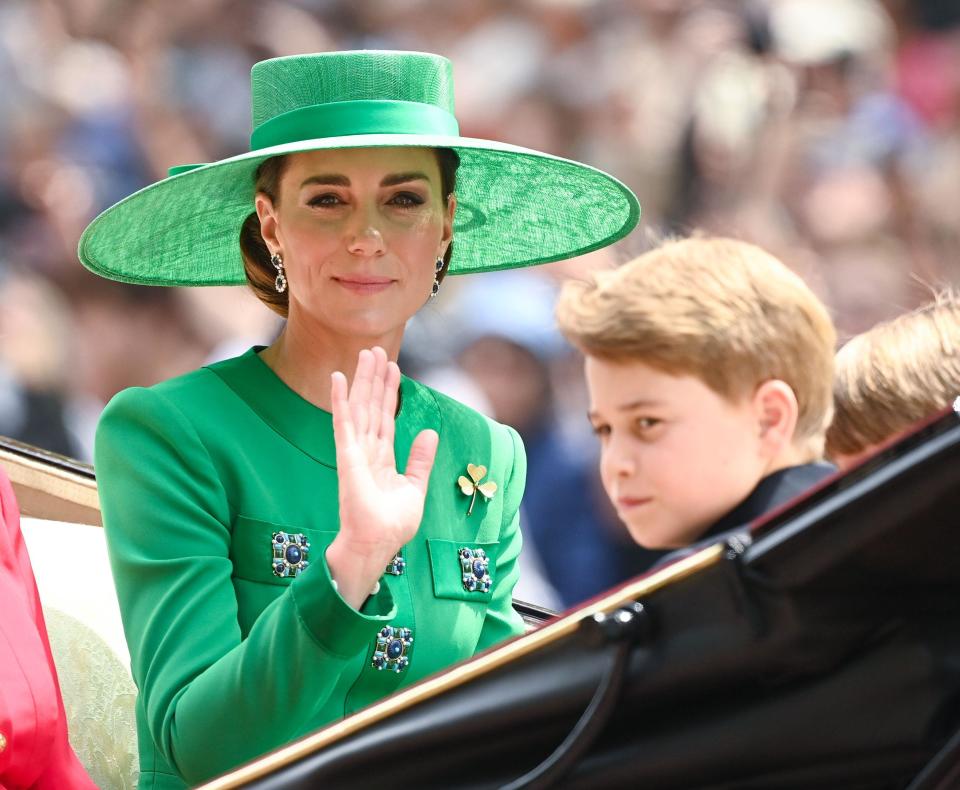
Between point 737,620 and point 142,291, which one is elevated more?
point 142,291

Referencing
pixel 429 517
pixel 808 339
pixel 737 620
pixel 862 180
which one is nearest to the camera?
pixel 737 620

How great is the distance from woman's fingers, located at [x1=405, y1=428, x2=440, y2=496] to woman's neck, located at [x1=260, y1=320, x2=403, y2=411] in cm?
28

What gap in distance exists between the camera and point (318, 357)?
1606mm

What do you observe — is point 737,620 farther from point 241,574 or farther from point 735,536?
point 241,574

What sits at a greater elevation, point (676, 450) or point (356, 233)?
point (356, 233)

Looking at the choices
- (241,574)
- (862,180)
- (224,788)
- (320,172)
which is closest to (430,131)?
(320,172)

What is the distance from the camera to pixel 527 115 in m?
3.90

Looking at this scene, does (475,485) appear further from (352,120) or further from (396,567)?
A: (352,120)

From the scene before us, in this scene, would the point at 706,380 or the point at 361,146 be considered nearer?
the point at 706,380

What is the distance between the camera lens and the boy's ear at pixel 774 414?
48.7 inches

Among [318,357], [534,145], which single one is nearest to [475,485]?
[318,357]

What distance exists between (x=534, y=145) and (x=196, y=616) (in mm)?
2614

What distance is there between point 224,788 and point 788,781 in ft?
1.13

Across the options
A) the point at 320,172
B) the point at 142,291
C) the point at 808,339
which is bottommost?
the point at 808,339
